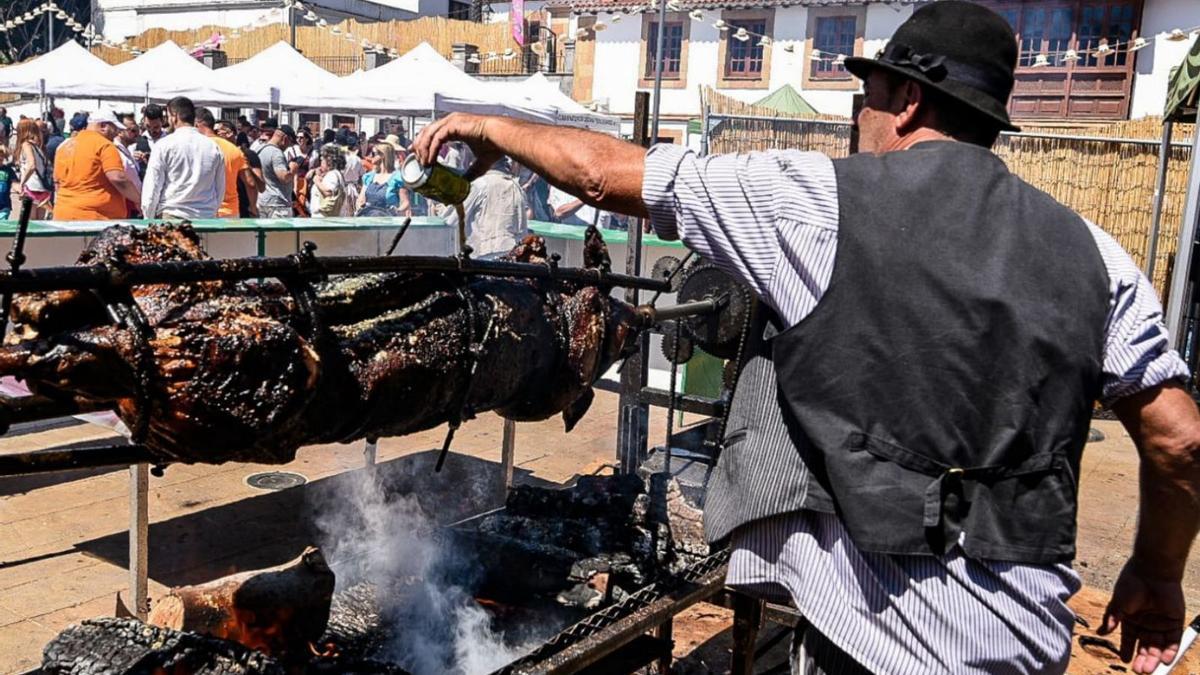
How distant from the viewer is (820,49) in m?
25.8

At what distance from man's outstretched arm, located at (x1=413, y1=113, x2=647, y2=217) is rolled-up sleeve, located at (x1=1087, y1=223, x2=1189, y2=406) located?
88 cm

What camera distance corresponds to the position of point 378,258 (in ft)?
7.91

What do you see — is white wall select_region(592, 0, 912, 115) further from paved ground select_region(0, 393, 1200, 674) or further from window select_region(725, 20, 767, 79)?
paved ground select_region(0, 393, 1200, 674)

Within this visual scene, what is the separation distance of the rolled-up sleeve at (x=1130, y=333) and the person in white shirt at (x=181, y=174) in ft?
24.9

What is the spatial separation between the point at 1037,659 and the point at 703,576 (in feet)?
4.30

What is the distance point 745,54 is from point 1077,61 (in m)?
8.14

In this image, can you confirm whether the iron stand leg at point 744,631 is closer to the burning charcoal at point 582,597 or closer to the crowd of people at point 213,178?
the burning charcoal at point 582,597

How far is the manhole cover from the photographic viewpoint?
19.1ft

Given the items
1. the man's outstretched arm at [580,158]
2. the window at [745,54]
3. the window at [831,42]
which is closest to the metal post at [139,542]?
the man's outstretched arm at [580,158]

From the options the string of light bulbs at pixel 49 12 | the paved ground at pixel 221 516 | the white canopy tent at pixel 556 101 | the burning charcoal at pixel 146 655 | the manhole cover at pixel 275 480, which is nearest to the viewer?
the burning charcoal at pixel 146 655

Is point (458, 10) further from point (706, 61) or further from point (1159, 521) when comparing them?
point (1159, 521)

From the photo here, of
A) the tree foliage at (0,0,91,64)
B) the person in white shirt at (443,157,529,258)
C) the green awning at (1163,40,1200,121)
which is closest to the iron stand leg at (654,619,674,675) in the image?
the person in white shirt at (443,157,529,258)

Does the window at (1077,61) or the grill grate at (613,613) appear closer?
the grill grate at (613,613)

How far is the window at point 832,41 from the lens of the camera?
25142mm
